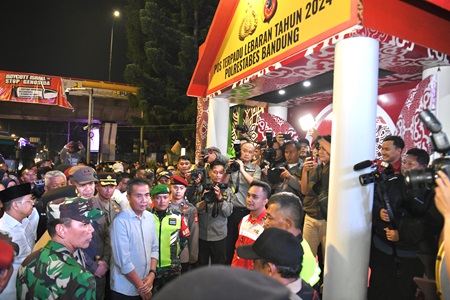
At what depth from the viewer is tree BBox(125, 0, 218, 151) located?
18.6 meters

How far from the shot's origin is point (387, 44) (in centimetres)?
437

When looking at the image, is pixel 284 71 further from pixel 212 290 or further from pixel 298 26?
pixel 212 290

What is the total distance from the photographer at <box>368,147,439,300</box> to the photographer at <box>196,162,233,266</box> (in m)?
2.12

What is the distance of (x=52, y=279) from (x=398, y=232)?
3.11 metres

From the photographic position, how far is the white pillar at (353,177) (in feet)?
13.1

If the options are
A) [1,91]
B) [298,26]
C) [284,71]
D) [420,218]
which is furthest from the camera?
[1,91]

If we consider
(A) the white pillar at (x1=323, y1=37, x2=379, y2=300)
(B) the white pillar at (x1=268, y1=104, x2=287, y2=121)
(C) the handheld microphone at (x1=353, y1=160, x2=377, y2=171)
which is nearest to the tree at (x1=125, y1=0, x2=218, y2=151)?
(B) the white pillar at (x1=268, y1=104, x2=287, y2=121)

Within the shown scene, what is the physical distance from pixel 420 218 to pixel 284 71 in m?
3.24

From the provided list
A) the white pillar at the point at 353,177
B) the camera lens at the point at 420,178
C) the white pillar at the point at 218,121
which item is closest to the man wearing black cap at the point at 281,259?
the camera lens at the point at 420,178

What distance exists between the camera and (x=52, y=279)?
7.25 ft

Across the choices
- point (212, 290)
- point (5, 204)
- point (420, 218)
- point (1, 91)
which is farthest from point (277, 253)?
point (1, 91)

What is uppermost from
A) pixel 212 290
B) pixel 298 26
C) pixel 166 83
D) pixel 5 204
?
pixel 166 83

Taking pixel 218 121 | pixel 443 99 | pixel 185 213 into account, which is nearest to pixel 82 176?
pixel 185 213

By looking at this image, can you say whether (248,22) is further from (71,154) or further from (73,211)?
(71,154)
